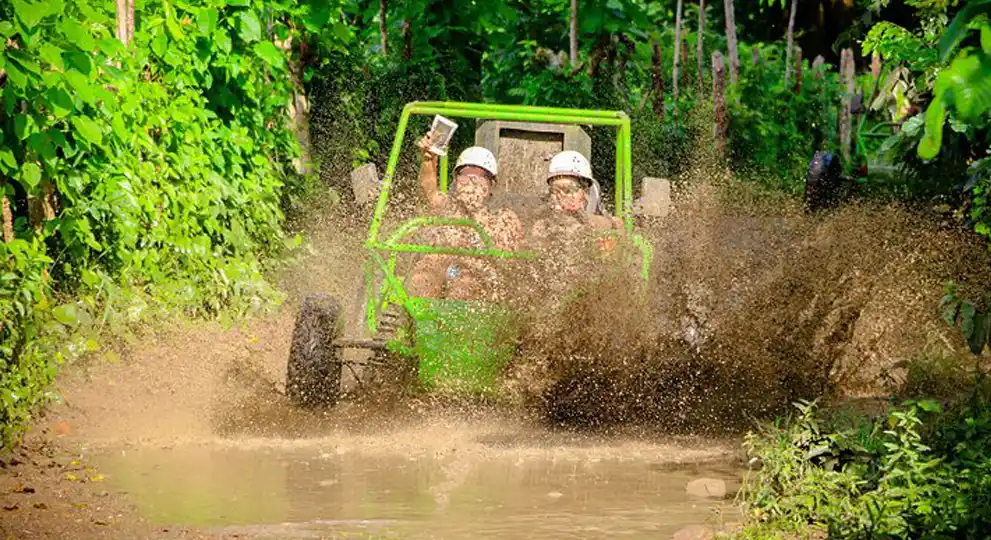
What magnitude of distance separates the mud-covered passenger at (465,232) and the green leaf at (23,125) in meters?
2.65

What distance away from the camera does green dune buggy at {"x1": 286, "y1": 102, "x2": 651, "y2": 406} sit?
8.51m

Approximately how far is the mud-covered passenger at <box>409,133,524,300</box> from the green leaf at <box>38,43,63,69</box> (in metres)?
2.79

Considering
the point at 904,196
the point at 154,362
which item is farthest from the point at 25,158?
the point at 904,196

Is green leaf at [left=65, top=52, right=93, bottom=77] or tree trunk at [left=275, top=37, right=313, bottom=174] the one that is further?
tree trunk at [left=275, top=37, right=313, bottom=174]

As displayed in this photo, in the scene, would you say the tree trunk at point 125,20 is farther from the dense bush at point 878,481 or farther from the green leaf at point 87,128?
the dense bush at point 878,481

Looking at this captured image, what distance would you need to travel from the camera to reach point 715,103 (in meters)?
18.5

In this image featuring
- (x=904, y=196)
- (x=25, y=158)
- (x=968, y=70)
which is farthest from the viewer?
(x=904, y=196)

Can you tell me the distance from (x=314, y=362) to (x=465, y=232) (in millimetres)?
1389

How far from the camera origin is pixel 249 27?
10.9 meters

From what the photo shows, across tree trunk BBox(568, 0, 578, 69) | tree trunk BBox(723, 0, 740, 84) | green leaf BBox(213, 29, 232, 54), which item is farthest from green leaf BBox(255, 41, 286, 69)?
tree trunk BBox(723, 0, 740, 84)

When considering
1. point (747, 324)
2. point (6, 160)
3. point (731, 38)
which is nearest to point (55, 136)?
point (6, 160)

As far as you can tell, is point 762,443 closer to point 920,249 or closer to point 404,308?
point 404,308

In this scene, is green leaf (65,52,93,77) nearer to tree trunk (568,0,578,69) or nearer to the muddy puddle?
the muddy puddle

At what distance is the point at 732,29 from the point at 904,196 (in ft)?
21.2
